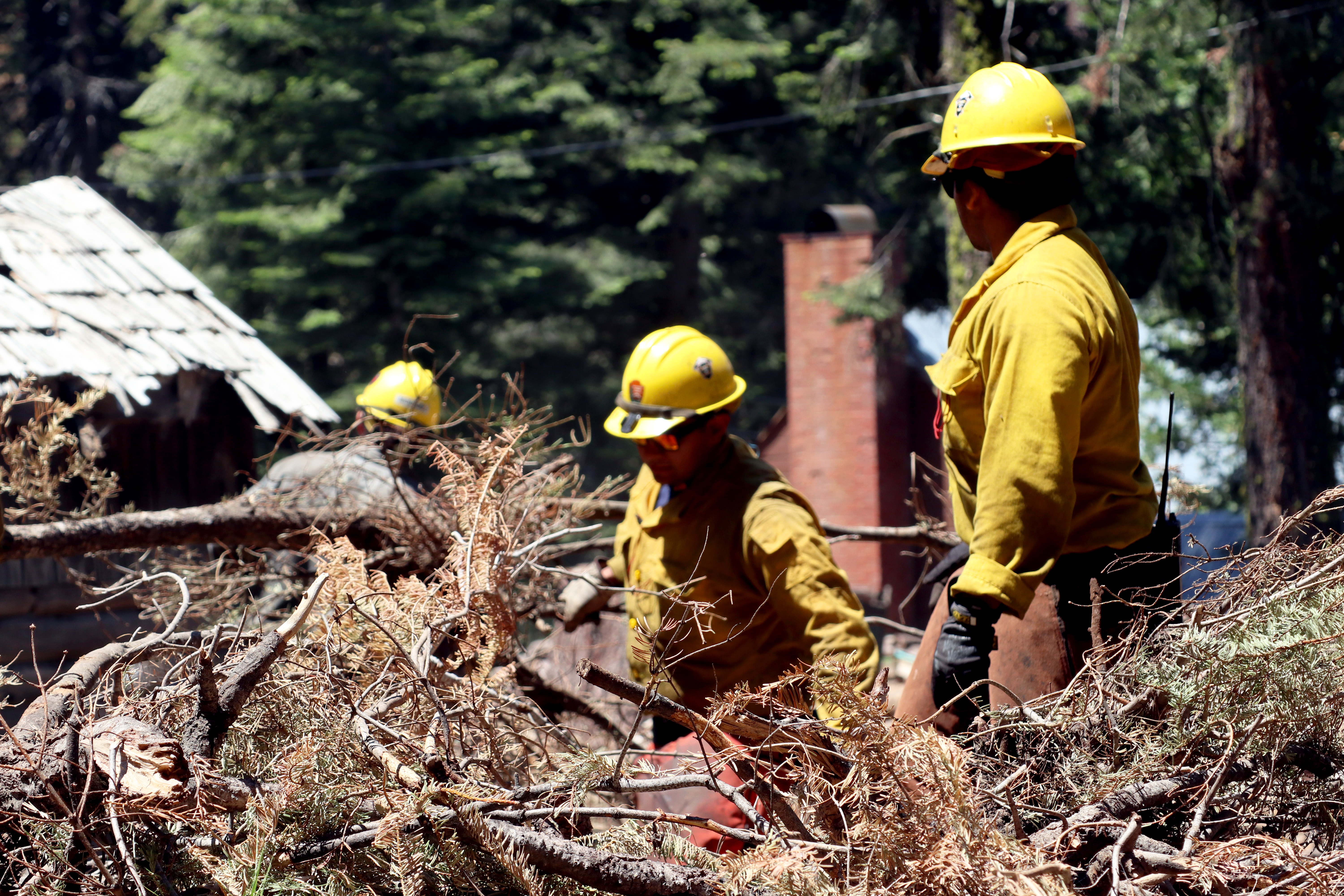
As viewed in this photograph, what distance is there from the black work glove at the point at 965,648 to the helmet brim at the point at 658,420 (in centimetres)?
126

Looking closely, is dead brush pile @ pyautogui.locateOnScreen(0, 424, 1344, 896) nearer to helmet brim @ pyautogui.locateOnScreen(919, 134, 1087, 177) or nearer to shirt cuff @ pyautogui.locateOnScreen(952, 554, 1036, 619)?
shirt cuff @ pyautogui.locateOnScreen(952, 554, 1036, 619)

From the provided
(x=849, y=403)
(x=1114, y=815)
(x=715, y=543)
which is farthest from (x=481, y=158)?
(x=1114, y=815)

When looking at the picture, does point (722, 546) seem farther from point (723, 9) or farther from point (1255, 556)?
point (723, 9)

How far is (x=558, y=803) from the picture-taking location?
89.9 inches

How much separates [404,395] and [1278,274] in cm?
808

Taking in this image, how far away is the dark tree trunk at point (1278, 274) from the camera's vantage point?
10.2 metres

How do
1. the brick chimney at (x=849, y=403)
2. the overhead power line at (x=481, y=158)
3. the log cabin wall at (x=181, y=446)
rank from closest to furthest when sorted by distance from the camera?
the log cabin wall at (x=181, y=446) < the brick chimney at (x=849, y=403) < the overhead power line at (x=481, y=158)

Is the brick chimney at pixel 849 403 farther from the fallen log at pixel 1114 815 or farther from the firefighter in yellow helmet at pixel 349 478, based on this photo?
the fallen log at pixel 1114 815

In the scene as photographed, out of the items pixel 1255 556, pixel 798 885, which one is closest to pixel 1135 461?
pixel 1255 556

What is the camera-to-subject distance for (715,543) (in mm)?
3494

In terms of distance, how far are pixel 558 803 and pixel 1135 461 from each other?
1429 mm

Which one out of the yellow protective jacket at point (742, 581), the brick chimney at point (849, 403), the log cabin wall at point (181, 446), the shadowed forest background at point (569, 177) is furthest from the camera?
the brick chimney at point (849, 403)

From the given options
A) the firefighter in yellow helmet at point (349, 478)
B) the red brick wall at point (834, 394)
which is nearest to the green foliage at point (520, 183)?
the red brick wall at point (834, 394)

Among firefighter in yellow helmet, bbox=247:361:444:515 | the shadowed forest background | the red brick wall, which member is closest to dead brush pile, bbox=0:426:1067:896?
firefighter in yellow helmet, bbox=247:361:444:515
